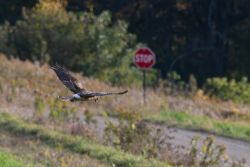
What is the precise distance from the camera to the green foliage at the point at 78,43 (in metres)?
39.2

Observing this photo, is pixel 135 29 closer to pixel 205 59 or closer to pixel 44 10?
pixel 205 59

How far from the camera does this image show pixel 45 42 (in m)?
39.2

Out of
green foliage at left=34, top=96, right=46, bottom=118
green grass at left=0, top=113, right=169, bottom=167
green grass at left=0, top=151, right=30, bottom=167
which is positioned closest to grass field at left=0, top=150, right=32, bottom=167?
green grass at left=0, top=151, right=30, bottom=167

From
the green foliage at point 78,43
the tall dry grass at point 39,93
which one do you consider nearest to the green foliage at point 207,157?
the tall dry grass at point 39,93

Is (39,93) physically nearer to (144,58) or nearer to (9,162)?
(144,58)

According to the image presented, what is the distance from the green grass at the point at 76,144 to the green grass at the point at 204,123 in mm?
6308

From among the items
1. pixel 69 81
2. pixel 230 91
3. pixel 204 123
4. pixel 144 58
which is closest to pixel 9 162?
pixel 69 81

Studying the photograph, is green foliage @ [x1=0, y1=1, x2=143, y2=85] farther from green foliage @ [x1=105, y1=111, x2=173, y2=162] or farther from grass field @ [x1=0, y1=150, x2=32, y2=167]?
grass field @ [x1=0, y1=150, x2=32, y2=167]

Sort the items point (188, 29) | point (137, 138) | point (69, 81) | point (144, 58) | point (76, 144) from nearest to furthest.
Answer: point (69, 81) < point (137, 138) < point (76, 144) < point (144, 58) < point (188, 29)

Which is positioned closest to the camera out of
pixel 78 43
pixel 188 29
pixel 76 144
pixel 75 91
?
pixel 75 91

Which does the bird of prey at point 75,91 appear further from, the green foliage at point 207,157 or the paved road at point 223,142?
the paved road at point 223,142

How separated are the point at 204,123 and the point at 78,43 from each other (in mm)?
13842

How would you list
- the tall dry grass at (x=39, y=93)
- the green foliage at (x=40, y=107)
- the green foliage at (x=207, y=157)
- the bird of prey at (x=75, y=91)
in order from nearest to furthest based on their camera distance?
the bird of prey at (x=75, y=91)
the green foliage at (x=207, y=157)
the green foliage at (x=40, y=107)
the tall dry grass at (x=39, y=93)

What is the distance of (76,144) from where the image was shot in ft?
56.1
